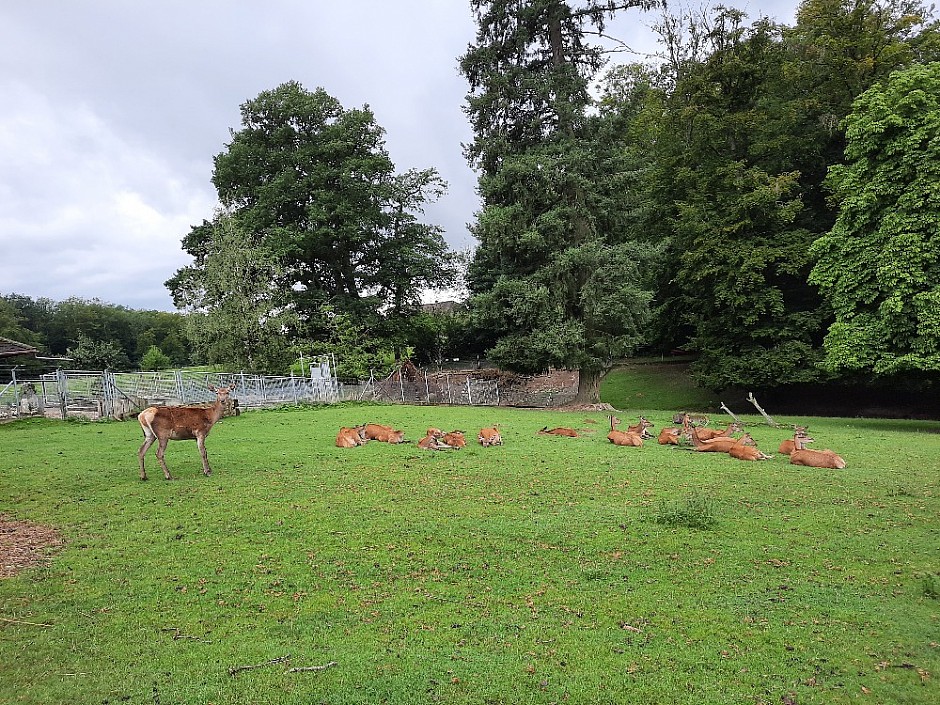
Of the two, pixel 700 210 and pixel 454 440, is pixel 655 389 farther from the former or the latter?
pixel 454 440

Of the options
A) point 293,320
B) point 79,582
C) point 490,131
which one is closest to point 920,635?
point 79,582

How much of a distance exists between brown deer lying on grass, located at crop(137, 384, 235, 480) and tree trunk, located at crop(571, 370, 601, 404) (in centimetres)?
1981

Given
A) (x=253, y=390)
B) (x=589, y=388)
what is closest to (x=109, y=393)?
(x=253, y=390)

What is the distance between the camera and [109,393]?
70.6 feet

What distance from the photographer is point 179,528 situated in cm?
724

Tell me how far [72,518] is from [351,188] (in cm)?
3259

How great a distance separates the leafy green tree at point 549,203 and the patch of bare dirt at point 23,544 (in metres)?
19.8

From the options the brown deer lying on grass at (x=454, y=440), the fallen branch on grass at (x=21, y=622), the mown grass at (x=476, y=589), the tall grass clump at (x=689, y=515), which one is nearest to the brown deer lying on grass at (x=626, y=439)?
the brown deer lying on grass at (x=454, y=440)

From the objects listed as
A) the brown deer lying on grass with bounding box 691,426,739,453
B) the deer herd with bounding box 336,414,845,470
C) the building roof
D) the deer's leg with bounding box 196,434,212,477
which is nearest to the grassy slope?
the deer herd with bounding box 336,414,845,470

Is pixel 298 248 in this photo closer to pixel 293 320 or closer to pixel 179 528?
pixel 293 320

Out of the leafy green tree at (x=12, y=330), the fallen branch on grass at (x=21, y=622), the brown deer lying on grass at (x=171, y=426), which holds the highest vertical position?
the leafy green tree at (x=12, y=330)

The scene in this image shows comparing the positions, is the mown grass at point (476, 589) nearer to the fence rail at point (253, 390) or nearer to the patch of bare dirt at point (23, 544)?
the patch of bare dirt at point (23, 544)

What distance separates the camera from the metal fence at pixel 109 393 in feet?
67.7

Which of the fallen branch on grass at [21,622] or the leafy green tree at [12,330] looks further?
the leafy green tree at [12,330]
